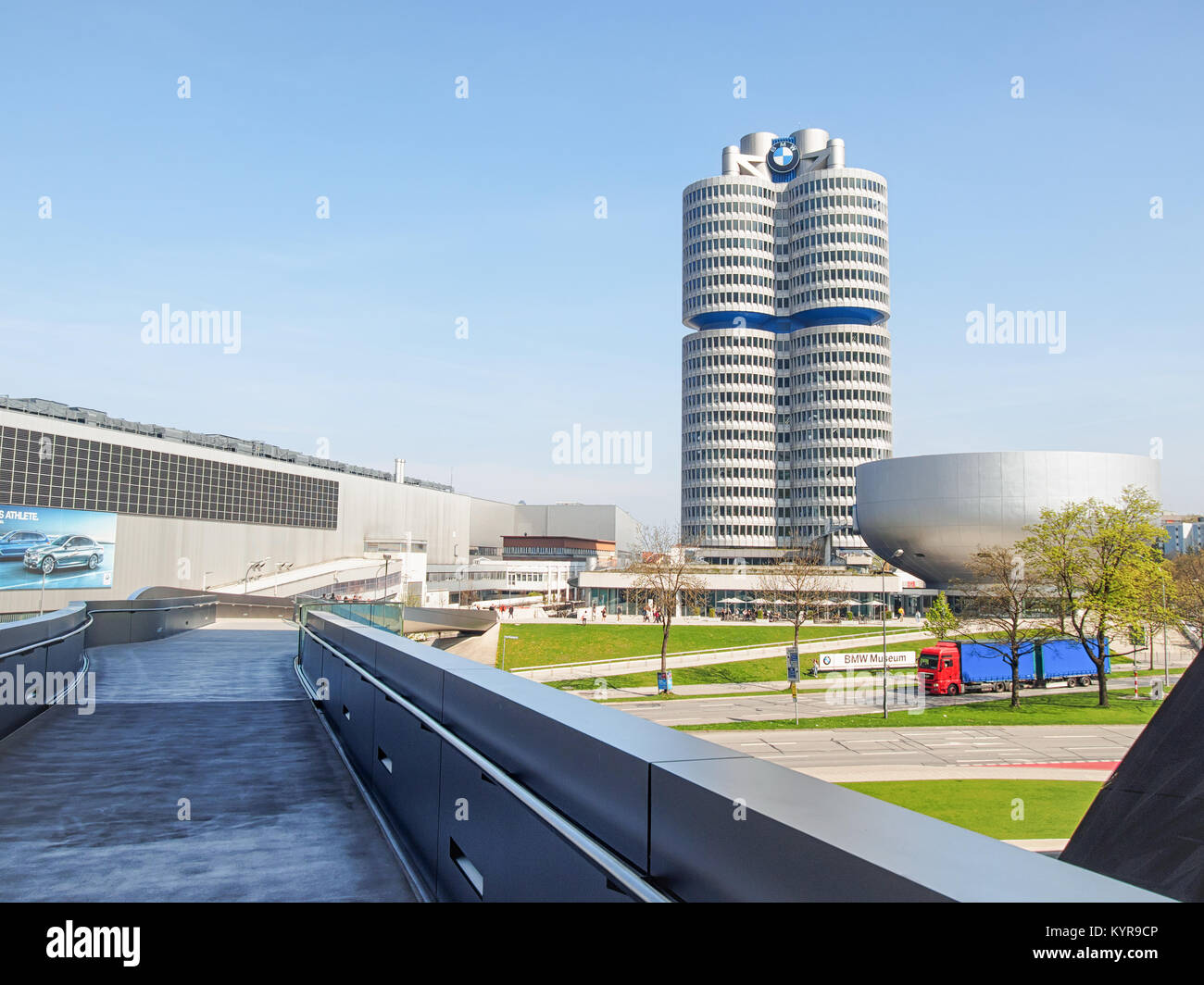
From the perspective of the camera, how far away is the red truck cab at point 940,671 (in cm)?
5391

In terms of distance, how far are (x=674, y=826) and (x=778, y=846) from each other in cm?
59

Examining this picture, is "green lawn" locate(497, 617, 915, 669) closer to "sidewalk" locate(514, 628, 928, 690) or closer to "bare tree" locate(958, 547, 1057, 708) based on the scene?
"sidewalk" locate(514, 628, 928, 690)

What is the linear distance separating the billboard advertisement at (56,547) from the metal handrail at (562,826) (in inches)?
2354

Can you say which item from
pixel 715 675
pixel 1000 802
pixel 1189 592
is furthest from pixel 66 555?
pixel 1189 592

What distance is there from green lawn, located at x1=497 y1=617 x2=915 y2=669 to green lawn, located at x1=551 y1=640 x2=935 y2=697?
95.3 inches

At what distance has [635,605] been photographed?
301 ft

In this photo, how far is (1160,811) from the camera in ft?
18.1

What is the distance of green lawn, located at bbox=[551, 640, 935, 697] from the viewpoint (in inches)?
2141

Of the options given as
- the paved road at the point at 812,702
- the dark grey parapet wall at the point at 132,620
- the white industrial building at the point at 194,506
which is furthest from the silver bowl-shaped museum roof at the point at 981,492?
the dark grey parapet wall at the point at 132,620

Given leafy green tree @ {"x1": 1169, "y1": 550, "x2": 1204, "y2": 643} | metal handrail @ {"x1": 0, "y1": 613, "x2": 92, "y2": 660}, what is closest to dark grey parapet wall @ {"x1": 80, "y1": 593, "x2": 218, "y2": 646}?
metal handrail @ {"x1": 0, "y1": 613, "x2": 92, "y2": 660}

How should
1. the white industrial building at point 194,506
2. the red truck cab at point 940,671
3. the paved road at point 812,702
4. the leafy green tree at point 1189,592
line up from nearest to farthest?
1. the paved road at point 812,702
2. the leafy green tree at point 1189,592
3. the red truck cab at point 940,671
4. the white industrial building at point 194,506

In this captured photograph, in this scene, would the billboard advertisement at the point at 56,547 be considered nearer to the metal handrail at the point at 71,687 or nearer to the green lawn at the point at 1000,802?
the metal handrail at the point at 71,687

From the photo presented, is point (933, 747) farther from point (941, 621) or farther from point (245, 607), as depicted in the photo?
point (245, 607)

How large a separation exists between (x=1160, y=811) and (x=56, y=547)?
6955cm
